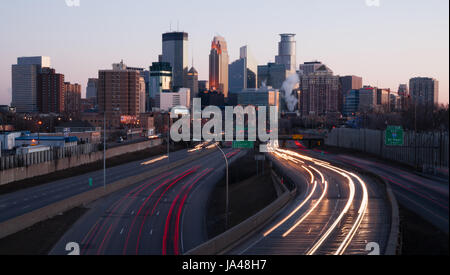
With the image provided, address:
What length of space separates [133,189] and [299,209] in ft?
83.2

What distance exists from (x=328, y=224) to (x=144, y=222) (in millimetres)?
15957

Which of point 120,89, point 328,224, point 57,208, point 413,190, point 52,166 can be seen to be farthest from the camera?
point 120,89

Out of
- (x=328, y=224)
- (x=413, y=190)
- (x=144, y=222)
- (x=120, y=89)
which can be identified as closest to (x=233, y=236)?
(x=328, y=224)

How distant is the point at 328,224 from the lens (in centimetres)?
2366

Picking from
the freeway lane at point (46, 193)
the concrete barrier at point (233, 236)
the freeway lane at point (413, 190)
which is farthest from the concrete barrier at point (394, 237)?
the freeway lane at point (46, 193)

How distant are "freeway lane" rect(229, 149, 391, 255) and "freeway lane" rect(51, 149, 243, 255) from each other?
25.1ft

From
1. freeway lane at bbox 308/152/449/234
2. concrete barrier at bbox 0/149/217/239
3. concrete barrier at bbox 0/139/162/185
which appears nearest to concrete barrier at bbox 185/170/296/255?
freeway lane at bbox 308/152/449/234

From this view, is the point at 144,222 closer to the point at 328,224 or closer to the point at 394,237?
the point at 328,224

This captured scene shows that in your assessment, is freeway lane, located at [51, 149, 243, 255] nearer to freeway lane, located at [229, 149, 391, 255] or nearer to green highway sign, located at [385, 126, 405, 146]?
freeway lane, located at [229, 149, 391, 255]

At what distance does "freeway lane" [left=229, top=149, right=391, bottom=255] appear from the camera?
59.9 ft

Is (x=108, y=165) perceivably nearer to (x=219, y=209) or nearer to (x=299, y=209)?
(x=219, y=209)

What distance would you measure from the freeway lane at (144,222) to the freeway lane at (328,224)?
7.64 m

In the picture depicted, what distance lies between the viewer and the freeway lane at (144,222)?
90.1 feet
